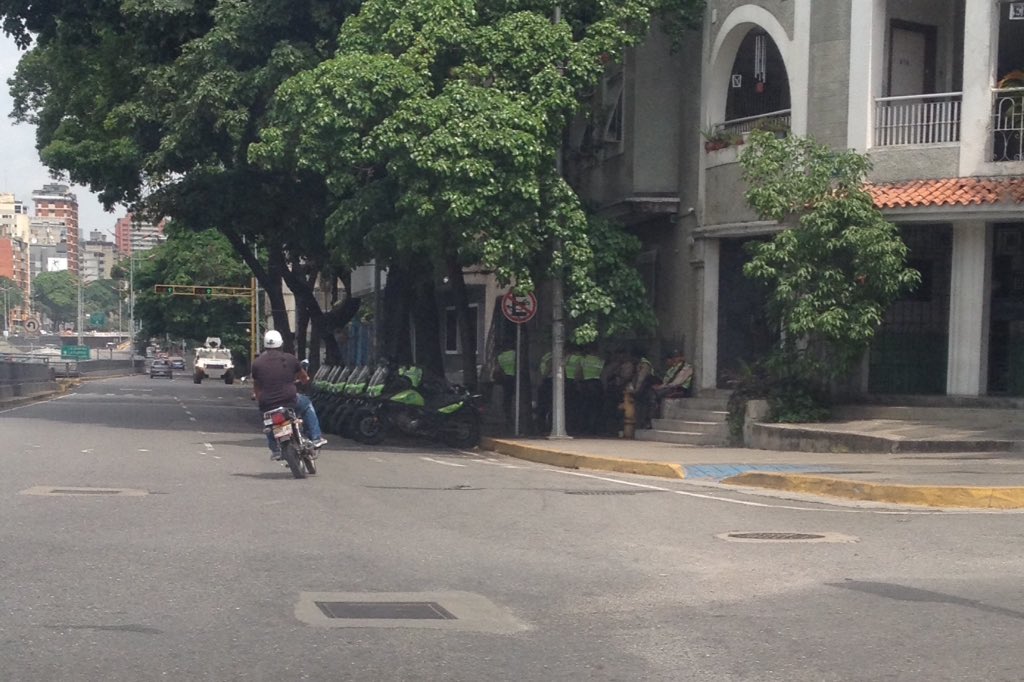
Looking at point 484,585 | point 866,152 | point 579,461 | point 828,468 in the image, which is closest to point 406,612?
point 484,585

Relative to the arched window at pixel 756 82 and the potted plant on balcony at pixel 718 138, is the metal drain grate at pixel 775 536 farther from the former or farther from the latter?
the arched window at pixel 756 82

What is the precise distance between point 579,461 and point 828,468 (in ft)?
13.5

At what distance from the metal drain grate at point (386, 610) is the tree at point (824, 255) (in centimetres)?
1195

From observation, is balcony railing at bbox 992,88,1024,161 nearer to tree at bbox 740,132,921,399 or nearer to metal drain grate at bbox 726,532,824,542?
tree at bbox 740,132,921,399

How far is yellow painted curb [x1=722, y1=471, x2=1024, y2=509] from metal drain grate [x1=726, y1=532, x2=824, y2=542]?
284cm

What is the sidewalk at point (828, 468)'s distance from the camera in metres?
13.6

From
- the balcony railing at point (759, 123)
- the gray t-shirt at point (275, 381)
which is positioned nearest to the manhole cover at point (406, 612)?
the gray t-shirt at point (275, 381)

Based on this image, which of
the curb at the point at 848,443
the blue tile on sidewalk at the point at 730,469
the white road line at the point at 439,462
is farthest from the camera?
the white road line at the point at 439,462

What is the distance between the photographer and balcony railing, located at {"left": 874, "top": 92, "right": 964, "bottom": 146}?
1995 cm

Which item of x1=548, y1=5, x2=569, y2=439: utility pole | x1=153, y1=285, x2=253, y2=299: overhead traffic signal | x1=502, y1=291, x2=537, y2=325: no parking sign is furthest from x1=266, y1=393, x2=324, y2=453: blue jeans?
x1=153, y1=285, x2=253, y2=299: overhead traffic signal

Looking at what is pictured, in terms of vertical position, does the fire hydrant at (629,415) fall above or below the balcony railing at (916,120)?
below

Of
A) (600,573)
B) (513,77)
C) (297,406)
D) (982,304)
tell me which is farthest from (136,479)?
(982,304)

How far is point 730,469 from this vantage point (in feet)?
55.9

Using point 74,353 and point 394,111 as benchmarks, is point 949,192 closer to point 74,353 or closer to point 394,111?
point 394,111
